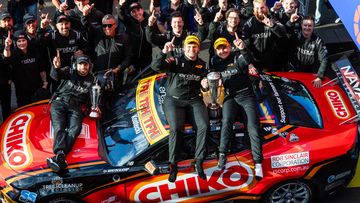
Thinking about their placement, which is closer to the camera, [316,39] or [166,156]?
[166,156]

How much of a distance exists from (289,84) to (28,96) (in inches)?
147

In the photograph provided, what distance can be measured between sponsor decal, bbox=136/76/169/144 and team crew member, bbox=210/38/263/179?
0.70 metres

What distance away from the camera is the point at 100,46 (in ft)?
25.2

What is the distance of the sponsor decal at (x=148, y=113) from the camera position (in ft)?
19.4

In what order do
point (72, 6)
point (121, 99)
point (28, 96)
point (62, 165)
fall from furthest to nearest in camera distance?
1. point (72, 6)
2. point (28, 96)
3. point (121, 99)
4. point (62, 165)

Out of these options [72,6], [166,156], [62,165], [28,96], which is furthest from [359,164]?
[72,6]

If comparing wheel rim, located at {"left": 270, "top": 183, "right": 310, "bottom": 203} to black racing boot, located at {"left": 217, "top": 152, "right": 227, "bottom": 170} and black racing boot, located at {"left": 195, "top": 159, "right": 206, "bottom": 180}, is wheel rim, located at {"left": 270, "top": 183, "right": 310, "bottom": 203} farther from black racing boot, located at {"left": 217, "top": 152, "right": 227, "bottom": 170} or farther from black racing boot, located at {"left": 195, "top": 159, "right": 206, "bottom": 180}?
black racing boot, located at {"left": 195, "top": 159, "right": 206, "bottom": 180}

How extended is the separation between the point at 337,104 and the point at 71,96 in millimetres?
3406

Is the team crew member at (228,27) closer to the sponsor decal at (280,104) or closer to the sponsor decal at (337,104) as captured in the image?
the sponsor decal at (280,104)

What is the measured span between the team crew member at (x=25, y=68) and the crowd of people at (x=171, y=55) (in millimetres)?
14

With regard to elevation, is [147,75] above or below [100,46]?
below

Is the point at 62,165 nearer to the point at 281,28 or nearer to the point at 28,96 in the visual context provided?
the point at 28,96

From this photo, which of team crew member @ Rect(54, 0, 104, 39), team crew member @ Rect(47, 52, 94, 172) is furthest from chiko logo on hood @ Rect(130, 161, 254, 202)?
team crew member @ Rect(54, 0, 104, 39)

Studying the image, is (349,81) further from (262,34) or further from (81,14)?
(81,14)
